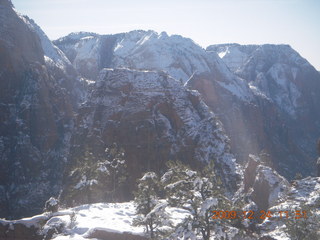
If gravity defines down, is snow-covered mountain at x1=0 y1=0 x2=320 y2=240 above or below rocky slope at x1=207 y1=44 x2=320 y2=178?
below

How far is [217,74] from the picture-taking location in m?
134

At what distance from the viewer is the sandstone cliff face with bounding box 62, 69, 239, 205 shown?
58.8 m

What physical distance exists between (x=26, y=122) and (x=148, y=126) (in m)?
39.0

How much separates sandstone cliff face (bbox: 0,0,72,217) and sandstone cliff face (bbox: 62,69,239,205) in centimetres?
1586

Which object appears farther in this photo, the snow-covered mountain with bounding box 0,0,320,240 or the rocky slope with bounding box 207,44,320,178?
the rocky slope with bounding box 207,44,320,178

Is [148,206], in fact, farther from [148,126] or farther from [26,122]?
[26,122]

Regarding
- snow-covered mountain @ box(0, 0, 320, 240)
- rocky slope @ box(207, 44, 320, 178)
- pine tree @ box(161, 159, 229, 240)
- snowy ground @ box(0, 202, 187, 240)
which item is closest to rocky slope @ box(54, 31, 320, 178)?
rocky slope @ box(207, 44, 320, 178)

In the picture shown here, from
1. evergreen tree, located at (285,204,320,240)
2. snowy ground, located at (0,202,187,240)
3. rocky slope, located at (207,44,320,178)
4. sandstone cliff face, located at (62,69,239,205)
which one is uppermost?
rocky slope, located at (207,44,320,178)

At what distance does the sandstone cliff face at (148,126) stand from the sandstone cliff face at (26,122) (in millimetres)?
15857

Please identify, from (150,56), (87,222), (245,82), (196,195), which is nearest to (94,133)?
(87,222)

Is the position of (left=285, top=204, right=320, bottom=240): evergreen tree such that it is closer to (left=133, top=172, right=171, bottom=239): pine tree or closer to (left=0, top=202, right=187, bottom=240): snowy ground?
(left=0, top=202, right=187, bottom=240): snowy ground

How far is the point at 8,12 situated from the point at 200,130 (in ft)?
250

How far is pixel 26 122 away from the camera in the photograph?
8531 centimetres

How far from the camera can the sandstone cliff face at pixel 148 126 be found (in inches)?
2317
